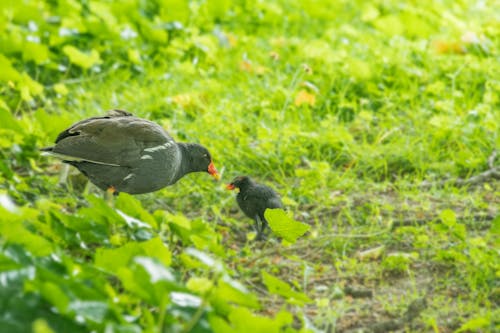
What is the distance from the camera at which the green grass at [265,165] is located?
319 cm

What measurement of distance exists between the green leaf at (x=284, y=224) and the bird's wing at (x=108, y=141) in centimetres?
107

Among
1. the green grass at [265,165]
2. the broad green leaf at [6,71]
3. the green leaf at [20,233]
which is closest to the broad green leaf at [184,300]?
the green grass at [265,165]

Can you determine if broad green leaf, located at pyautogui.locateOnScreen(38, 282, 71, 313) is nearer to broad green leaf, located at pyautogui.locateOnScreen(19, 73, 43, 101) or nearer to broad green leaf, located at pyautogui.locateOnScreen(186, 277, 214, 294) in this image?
broad green leaf, located at pyautogui.locateOnScreen(186, 277, 214, 294)

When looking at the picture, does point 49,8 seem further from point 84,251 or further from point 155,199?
point 84,251

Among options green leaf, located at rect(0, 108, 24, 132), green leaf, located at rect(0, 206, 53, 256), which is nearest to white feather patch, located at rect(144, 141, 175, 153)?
green leaf, located at rect(0, 108, 24, 132)

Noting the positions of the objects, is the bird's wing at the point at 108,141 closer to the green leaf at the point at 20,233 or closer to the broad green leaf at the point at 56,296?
the green leaf at the point at 20,233

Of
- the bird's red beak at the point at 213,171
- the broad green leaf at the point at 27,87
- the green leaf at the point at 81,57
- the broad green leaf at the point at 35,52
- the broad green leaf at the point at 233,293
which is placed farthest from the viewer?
the green leaf at the point at 81,57

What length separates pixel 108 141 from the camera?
4707 millimetres

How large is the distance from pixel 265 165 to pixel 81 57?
1.90 metres

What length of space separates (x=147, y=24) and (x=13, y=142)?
8.38 feet

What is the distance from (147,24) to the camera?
7.86m

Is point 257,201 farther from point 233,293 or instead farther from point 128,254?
point 233,293

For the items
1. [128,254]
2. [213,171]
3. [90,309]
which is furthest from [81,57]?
[90,309]

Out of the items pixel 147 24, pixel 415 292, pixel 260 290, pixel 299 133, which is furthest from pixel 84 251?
pixel 147 24
